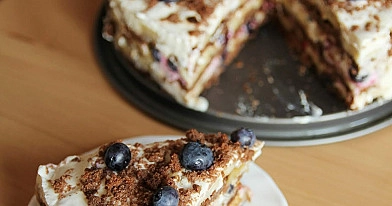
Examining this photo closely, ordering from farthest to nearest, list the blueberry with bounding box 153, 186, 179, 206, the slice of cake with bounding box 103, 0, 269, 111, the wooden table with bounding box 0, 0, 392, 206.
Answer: the slice of cake with bounding box 103, 0, 269, 111, the wooden table with bounding box 0, 0, 392, 206, the blueberry with bounding box 153, 186, 179, 206

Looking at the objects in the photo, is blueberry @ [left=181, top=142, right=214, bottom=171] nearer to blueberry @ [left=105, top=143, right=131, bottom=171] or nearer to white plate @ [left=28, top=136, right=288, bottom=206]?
blueberry @ [left=105, top=143, right=131, bottom=171]

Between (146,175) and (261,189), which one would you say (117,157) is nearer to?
(146,175)

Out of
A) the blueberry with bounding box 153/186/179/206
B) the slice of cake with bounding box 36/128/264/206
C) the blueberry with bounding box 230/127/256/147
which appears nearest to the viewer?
the blueberry with bounding box 153/186/179/206

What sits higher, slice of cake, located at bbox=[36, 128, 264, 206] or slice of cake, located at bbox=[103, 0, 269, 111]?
slice of cake, located at bbox=[103, 0, 269, 111]

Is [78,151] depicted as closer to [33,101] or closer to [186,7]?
[33,101]

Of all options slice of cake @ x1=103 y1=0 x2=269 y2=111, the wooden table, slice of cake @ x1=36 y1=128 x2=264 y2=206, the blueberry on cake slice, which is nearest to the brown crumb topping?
slice of cake @ x1=36 y1=128 x2=264 y2=206

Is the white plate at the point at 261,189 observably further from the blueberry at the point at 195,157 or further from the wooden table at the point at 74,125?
the blueberry at the point at 195,157

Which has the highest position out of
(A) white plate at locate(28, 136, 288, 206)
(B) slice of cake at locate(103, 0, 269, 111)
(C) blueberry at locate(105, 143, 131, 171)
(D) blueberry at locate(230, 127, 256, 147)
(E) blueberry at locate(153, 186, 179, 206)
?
(B) slice of cake at locate(103, 0, 269, 111)
